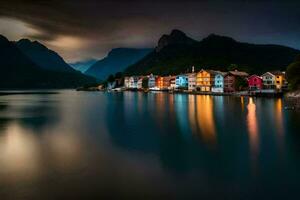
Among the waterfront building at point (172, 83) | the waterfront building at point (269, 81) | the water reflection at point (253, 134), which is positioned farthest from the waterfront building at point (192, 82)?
the water reflection at point (253, 134)

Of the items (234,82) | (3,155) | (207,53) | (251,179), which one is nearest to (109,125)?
(3,155)

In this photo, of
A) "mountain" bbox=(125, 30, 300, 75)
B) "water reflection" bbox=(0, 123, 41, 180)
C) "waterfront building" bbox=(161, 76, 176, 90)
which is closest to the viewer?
"water reflection" bbox=(0, 123, 41, 180)

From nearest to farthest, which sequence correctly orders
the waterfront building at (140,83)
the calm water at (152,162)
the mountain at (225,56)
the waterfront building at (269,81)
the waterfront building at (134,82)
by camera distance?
the calm water at (152,162)
the waterfront building at (269,81)
the waterfront building at (140,83)
the waterfront building at (134,82)
the mountain at (225,56)

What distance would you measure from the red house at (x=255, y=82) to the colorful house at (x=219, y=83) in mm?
6520

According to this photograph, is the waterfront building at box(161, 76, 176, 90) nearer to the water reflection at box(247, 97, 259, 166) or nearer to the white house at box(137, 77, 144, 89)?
the white house at box(137, 77, 144, 89)

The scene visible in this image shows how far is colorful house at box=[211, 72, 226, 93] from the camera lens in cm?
8019

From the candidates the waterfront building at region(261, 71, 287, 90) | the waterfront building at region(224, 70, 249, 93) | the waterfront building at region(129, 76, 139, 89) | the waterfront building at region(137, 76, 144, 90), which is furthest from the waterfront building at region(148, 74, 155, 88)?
the waterfront building at region(261, 71, 287, 90)

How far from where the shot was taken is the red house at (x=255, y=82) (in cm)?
7600

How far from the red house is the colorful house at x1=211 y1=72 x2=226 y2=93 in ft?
21.4


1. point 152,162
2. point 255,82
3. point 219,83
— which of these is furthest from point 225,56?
point 152,162

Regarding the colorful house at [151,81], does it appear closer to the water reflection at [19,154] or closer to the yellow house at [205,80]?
the yellow house at [205,80]

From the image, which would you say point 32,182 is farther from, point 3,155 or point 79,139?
point 79,139

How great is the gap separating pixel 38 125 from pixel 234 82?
60161 mm

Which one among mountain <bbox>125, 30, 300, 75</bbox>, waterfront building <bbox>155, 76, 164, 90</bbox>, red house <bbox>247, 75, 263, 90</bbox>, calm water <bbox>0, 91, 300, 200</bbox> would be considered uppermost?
mountain <bbox>125, 30, 300, 75</bbox>
